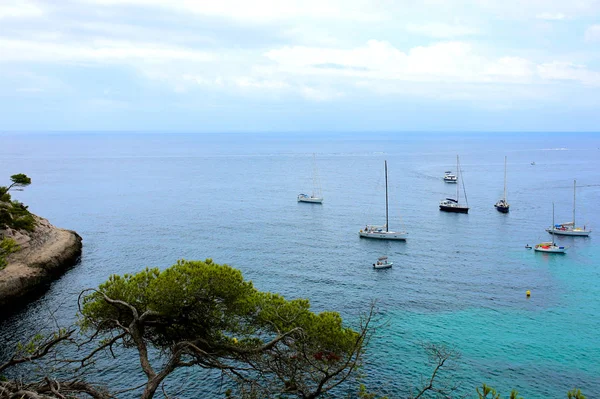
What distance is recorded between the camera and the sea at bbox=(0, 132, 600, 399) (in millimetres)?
36969

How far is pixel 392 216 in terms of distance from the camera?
92.4 meters

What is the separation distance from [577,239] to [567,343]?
40939 mm

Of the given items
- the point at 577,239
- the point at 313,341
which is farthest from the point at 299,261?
the point at 577,239

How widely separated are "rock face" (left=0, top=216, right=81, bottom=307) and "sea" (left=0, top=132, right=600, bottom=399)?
6.18ft

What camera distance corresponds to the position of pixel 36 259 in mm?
56094

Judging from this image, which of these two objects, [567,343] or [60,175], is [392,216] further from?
[60,175]

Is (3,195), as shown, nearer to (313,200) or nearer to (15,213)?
(15,213)

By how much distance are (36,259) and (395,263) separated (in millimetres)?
43247

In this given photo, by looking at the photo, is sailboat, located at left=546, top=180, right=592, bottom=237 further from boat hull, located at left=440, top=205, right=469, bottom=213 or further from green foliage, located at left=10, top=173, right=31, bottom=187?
green foliage, located at left=10, top=173, right=31, bottom=187

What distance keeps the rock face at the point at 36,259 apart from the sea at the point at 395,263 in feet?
6.18

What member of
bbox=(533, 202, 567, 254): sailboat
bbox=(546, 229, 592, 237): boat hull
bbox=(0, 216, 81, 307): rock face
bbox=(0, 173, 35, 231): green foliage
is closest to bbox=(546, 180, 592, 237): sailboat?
bbox=(546, 229, 592, 237): boat hull

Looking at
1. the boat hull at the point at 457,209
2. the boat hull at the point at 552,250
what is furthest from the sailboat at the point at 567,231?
the boat hull at the point at 457,209

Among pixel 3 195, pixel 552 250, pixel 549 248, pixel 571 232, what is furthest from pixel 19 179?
pixel 571 232

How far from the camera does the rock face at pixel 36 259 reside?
4906 centimetres
